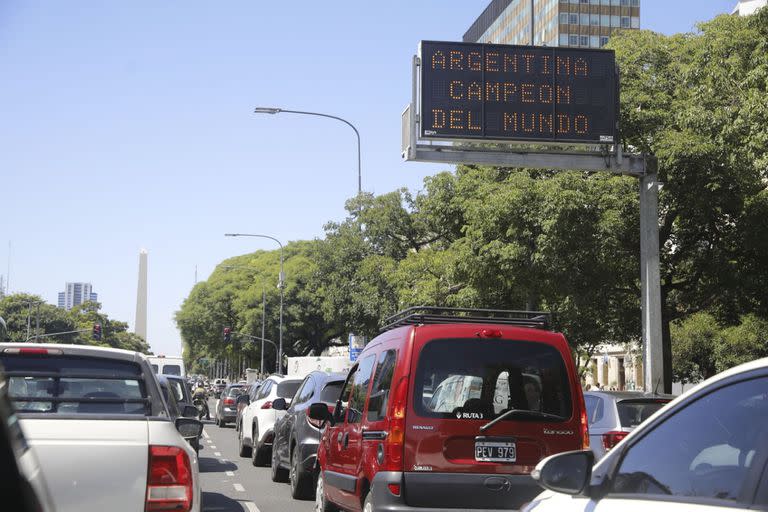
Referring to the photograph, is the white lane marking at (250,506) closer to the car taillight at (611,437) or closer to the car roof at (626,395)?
the car taillight at (611,437)

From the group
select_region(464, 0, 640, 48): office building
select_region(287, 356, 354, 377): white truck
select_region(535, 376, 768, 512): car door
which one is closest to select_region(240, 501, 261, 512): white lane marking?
select_region(535, 376, 768, 512): car door

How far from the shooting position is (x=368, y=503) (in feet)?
28.7

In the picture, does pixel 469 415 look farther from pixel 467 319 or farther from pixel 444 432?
pixel 467 319

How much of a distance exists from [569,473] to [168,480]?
2104 millimetres

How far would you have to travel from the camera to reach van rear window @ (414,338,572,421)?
8.51m

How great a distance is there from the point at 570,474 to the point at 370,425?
4.78 meters

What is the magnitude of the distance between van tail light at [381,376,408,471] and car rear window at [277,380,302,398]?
12.0m

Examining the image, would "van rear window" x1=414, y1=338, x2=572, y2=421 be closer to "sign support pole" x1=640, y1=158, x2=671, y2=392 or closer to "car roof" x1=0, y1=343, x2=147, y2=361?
"car roof" x1=0, y1=343, x2=147, y2=361

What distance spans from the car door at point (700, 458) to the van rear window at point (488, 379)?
401 cm

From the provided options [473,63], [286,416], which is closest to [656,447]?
[286,416]

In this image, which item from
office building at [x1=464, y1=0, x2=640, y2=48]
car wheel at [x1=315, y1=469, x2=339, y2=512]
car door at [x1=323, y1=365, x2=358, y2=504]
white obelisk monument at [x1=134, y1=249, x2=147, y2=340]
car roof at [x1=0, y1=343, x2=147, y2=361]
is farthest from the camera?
white obelisk monument at [x1=134, y1=249, x2=147, y2=340]

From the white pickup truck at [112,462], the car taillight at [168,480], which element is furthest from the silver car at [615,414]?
the car taillight at [168,480]

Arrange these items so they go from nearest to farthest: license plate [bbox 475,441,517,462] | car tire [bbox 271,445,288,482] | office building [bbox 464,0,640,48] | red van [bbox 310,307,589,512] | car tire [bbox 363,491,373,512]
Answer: red van [bbox 310,307,589,512], license plate [bbox 475,441,517,462], car tire [bbox 363,491,373,512], car tire [bbox 271,445,288,482], office building [bbox 464,0,640,48]

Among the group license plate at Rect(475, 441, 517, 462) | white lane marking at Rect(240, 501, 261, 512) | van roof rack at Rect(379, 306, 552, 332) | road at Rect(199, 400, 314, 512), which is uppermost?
van roof rack at Rect(379, 306, 552, 332)
